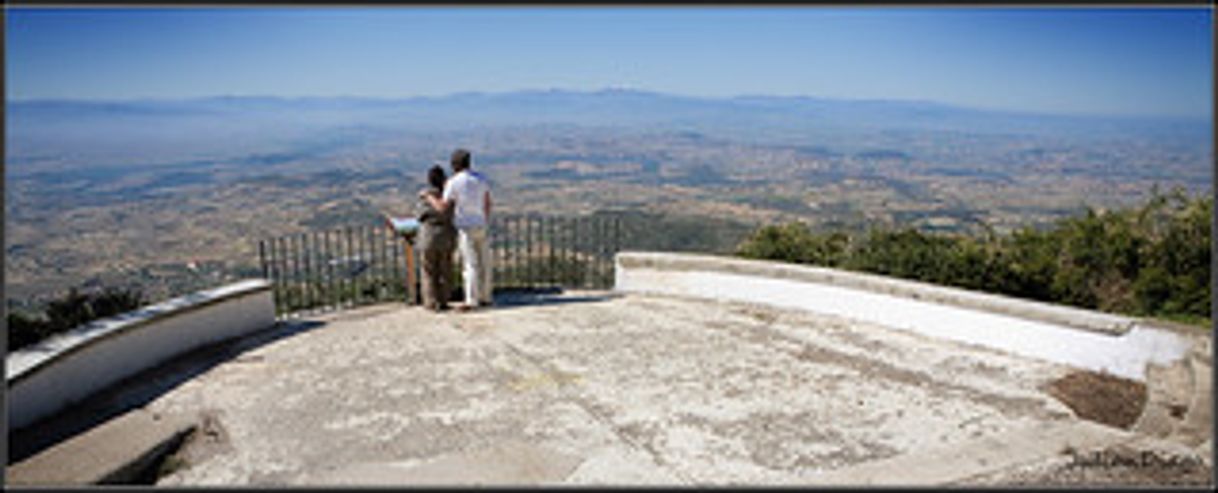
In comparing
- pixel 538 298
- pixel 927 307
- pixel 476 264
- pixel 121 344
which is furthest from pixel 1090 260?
pixel 121 344

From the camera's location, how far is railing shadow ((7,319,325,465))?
4.67 metres

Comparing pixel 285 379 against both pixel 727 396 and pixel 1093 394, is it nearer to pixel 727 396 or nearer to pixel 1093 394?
pixel 727 396

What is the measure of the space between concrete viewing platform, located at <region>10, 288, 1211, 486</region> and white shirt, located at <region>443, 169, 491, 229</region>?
1132 millimetres

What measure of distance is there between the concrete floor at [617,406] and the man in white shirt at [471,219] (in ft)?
2.63

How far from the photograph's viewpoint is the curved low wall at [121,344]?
15.9 feet

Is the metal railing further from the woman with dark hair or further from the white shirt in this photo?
the white shirt

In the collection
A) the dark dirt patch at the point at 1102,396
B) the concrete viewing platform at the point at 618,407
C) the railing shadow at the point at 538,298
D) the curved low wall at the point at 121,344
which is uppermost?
the curved low wall at the point at 121,344

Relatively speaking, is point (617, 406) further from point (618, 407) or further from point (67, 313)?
point (67, 313)

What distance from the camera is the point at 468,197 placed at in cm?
769

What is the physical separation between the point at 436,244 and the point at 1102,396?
19.6 ft

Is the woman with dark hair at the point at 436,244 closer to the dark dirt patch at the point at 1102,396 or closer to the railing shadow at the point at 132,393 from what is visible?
the railing shadow at the point at 132,393

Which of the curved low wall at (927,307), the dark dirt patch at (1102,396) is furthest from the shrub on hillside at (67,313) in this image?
the dark dirt patch at (1102,396)

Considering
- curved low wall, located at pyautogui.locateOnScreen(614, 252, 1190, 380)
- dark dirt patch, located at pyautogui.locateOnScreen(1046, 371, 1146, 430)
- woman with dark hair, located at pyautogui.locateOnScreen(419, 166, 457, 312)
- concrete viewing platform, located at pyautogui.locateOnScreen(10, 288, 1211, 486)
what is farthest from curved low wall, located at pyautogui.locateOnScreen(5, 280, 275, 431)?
dark dirt patch, located at pyautogui.locateOnScreen(1046, 371, 1146, 430)

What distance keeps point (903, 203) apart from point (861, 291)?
4534 centimetres
